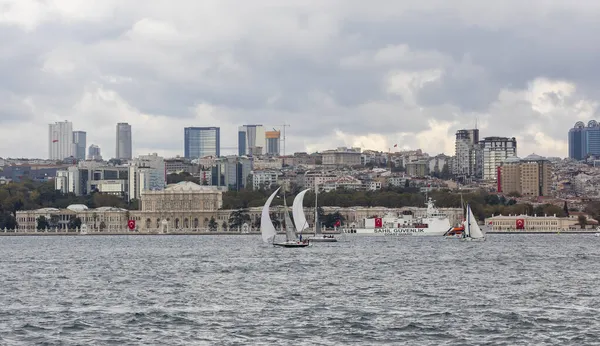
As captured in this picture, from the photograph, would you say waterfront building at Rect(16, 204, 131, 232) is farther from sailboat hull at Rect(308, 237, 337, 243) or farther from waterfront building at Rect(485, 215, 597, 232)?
sailboat hull at Rect(308, 237, 337, 243)

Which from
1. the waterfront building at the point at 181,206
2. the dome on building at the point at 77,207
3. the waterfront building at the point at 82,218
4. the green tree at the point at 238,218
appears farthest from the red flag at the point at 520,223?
the dome on building at the point at 77,207

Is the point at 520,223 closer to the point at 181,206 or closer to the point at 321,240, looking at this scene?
the point at 181,206

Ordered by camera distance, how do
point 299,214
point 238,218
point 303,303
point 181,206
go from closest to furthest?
point 303,303, point 299,214, point 238,218, point 181,206

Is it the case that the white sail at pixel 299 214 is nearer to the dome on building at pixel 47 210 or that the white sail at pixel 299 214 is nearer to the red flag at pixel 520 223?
the red flag at pixel 520 223

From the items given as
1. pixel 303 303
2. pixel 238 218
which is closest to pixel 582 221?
pixel 238 218

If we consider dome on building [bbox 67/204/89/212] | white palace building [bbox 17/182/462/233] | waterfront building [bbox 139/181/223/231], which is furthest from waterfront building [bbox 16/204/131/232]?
waterfront building [bbox 139/181/223/231]

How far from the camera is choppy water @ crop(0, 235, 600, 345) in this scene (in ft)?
101

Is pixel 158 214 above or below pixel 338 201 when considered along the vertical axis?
below

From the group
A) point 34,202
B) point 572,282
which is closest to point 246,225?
point 34,202

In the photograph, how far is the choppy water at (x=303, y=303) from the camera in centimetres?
3075

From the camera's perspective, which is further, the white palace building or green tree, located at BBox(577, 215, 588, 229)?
the white palace building

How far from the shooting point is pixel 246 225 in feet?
506

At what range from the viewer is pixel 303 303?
37.6 metres

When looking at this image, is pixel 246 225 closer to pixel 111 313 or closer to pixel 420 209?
pixel 420 209
